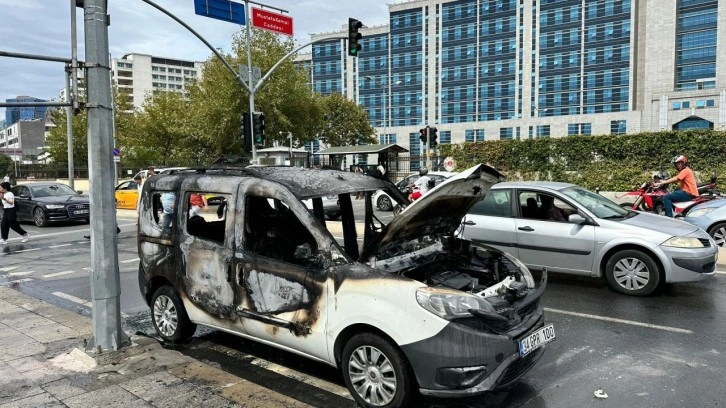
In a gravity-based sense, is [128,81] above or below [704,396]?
above

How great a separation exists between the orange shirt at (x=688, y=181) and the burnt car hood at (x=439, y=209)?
26.3 feet

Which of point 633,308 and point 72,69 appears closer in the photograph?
point 72,69

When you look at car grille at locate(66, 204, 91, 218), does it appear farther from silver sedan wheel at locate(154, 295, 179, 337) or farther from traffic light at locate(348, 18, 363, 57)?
silver sedan wheel at locate(154, 295, 179, 337)

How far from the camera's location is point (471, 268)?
466cm

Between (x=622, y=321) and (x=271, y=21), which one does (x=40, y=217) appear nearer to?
(x=271, y=21)

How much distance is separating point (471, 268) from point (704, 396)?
196 centimetres

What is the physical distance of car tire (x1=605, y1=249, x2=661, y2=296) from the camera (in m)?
6.56

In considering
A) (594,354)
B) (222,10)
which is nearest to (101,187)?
(594,354)

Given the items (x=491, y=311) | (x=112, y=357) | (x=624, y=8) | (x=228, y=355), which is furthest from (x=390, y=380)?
(x=624, y=8)

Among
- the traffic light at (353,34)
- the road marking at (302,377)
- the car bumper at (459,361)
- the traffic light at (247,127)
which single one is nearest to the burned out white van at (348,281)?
the car bumper at (459,361)

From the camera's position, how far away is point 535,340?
3818 mm

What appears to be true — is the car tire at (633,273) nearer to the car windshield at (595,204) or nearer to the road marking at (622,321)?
the car windshield at (595,204)

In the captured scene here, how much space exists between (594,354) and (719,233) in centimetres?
664

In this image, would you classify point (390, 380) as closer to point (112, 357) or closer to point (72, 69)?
point (112, 357)
